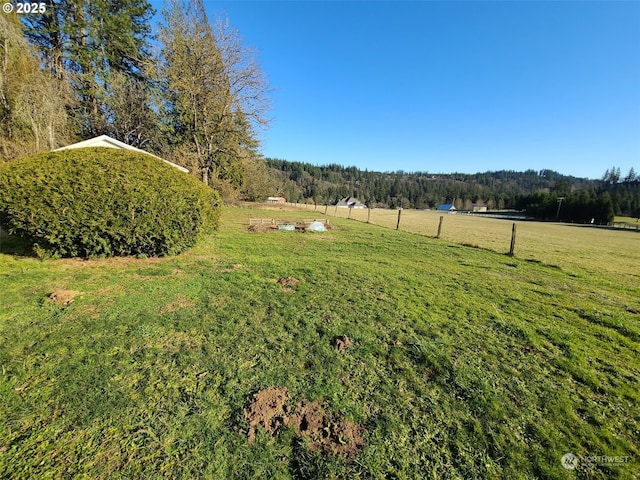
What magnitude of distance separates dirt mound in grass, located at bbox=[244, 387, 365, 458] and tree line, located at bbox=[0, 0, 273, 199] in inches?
599

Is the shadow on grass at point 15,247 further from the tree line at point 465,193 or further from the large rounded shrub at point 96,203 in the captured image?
the tree line at point 465,193

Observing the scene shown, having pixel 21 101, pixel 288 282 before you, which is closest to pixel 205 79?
pixel 21 101

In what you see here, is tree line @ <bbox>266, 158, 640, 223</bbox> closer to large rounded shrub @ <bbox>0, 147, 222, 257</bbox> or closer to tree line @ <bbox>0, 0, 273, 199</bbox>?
tree line @ <bbox>0, 0, 273, 199</bbox>

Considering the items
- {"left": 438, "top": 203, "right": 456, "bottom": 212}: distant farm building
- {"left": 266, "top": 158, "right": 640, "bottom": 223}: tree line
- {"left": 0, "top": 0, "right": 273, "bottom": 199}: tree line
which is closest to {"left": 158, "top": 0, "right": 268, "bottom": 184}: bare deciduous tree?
{"left": 0, "top": 0, "right": 273, "bottom": 199}: tree line

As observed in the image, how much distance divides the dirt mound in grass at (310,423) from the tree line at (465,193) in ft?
222

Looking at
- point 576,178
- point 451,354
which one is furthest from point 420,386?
point 576,178

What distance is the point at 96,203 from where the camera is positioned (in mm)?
4973

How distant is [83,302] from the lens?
3.69 m

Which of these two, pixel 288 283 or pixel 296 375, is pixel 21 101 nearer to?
pixel 288 283

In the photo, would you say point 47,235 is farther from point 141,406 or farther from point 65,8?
point 65,8

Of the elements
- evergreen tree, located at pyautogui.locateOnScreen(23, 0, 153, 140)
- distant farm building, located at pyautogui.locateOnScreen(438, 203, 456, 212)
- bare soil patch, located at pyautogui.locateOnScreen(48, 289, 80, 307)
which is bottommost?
bare soil patch, located at pyautogui.locateOnScreen(48, 289, 80, 307)

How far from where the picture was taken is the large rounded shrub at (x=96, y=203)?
186 inches

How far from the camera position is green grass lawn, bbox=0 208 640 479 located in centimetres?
179

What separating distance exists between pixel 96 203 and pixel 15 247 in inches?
112
